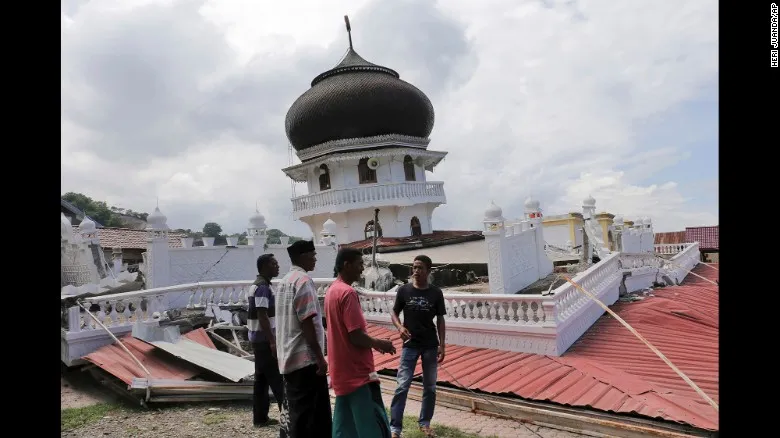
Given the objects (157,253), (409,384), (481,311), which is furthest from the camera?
(157,253)

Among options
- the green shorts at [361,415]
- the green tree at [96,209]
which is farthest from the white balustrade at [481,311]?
the green tree at [96,209]

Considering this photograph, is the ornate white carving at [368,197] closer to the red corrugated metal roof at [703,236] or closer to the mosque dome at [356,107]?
the mosque dome at [356,107]

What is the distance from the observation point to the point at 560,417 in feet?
13.8

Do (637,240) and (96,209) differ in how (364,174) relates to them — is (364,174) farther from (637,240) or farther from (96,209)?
(96,209)

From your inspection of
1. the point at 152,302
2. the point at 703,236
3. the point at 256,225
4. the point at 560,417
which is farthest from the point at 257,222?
the point at 703,236

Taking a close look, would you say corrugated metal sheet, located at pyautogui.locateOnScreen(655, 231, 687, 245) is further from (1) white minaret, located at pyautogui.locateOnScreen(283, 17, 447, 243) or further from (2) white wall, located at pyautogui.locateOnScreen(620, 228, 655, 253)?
(1) white minaret, located at pyautogui.locateOnScreen(283, 17, 447, 243)

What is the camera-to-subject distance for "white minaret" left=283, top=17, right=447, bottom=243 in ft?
56.2

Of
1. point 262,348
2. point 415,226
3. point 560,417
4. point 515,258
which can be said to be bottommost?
point 560,417

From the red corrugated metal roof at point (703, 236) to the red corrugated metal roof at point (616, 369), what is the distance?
23772 mm

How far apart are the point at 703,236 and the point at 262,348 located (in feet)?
106

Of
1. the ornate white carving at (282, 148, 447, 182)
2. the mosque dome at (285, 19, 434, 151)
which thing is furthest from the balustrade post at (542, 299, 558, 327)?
the mosque dome at (285, 19, 434, 151)

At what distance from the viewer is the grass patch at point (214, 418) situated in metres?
4.46

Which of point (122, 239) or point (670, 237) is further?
point (670, 237)
